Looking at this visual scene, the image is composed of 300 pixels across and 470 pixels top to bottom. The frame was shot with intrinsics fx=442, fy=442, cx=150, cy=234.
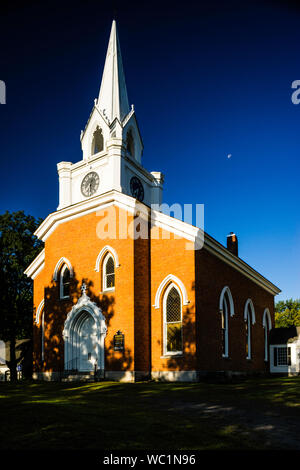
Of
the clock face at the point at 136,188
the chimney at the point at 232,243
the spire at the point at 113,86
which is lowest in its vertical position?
the chimney at the point at 232,243

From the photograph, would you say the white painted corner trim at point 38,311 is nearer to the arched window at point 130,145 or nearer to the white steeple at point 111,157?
the white steeple at point 111,157

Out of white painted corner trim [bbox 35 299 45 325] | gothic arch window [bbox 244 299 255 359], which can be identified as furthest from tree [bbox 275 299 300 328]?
white painted corner trim [bbox 35 299 45 325]

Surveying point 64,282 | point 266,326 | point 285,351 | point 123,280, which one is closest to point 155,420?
point 123,280

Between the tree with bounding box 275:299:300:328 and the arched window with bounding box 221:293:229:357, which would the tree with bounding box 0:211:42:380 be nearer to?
the arched window with bounding box 221:293:229:357

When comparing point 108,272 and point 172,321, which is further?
point 108,272

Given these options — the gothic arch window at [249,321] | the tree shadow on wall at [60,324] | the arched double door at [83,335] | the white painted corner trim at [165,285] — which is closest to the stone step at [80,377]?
the arched double door at [83,335]

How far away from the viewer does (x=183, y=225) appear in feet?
69.2

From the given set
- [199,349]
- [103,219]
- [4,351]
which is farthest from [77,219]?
[4,351]

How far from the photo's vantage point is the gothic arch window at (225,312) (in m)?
24.6

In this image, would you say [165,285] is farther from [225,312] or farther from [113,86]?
[113,86]

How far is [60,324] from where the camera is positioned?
23.4 m

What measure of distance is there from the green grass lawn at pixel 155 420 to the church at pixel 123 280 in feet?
15.3

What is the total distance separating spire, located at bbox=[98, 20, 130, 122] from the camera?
26.6 m

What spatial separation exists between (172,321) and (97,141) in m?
11.9
